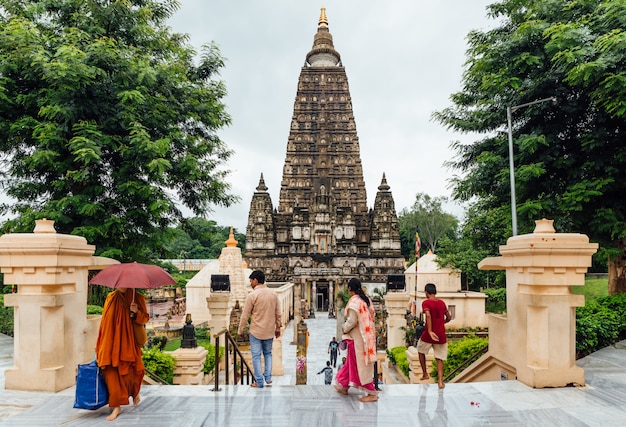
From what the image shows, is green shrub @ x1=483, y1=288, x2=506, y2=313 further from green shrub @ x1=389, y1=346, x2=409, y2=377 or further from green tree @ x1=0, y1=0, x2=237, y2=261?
green tree @ x1=0, y1=0, x2=237, y2=261

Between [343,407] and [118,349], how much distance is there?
274 cm

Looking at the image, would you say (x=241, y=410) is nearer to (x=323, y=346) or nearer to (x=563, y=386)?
(x=563, y=386)

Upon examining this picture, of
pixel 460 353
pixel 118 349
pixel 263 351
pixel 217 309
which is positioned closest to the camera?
pixel 118 349

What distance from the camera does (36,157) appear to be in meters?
9.71

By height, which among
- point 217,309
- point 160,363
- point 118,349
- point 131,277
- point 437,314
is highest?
point 131,277

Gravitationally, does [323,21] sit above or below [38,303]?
above

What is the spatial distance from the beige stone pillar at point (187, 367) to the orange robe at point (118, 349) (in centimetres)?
455

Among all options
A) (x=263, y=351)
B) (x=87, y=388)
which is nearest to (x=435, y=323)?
(x=263, y=351)

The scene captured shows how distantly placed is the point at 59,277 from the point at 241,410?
2.97 meters

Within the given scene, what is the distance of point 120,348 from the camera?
504 centimetres

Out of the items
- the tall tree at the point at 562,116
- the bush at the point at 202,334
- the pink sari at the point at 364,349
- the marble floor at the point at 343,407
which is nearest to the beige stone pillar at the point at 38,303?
the marble floor at the point at 343,407

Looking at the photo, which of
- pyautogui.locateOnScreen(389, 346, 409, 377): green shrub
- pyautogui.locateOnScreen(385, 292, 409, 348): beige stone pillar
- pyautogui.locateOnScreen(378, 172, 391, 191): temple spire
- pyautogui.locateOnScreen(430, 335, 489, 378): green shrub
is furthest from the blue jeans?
pyautogui.locateOnScreen(378, 172, 391, 191): temple spire

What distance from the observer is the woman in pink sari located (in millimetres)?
5469

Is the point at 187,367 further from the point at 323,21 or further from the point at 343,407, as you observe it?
the point at 323,21
